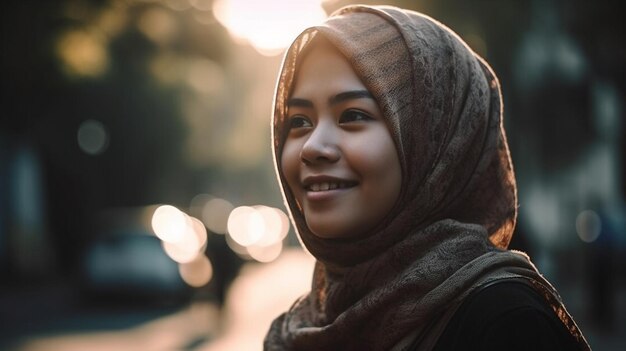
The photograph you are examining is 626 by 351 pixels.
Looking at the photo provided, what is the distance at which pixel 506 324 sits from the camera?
7.02 ft

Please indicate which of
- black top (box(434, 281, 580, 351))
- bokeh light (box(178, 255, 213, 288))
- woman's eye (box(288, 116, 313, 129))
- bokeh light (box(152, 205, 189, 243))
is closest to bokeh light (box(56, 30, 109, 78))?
bokeh light (box(152, 205, 189, 243))

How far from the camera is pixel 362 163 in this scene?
97.6 inches

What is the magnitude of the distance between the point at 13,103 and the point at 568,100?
12221 mm

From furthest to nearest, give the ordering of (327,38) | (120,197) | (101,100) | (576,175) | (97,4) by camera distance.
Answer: (120,197)
(101,100)
(576,175)
(97,4)
(327,38)

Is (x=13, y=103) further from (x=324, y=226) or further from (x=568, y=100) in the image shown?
(x=324, y=226)

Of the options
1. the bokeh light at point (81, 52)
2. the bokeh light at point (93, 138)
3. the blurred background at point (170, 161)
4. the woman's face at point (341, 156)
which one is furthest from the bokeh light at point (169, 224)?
the woman's face at point (341, 156)

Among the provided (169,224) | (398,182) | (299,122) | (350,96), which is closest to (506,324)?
(398,182)

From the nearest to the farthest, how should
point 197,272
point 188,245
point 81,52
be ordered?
point 81,52 < point 197,272 < point 188,245

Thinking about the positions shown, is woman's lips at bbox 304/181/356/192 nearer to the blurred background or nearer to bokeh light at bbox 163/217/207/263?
the blurred background

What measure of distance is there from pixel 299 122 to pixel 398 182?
408 mm

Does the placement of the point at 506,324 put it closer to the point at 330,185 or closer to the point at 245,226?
the point at 330,185

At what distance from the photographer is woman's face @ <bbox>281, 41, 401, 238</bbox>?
249cm

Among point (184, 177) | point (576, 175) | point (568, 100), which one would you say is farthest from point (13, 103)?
point (184, 177)

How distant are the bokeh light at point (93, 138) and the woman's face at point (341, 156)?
26.0m
